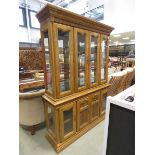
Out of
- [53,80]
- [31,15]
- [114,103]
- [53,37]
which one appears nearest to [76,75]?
[53,80]

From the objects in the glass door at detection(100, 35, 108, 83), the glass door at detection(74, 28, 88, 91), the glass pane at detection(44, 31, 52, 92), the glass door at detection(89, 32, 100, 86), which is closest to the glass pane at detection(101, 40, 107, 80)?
the glass door at detection(100, 35, 108, 83)

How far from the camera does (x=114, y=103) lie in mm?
774

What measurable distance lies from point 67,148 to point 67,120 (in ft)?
1.45

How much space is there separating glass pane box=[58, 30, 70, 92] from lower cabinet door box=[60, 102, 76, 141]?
0.30 meters

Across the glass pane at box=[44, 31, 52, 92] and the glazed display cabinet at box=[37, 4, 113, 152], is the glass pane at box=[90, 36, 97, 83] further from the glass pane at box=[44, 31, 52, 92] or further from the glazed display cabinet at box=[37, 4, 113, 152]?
the glass pane at box=[44, 31, 52, 92]

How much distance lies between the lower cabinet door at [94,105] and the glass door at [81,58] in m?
0.34

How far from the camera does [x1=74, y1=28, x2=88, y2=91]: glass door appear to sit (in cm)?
206

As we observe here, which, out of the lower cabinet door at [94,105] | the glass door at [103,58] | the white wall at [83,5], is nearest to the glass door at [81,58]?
the lower cabinet door at [94,105]

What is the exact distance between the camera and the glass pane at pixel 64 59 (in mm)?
1901

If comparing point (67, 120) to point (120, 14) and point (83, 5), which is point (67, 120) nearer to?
point (120, 14)

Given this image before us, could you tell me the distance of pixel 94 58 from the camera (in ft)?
8.26

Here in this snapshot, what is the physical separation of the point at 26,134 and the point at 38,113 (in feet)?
1.57

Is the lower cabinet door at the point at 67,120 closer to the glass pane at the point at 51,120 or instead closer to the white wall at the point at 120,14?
the glass pane at the point at 51,120
